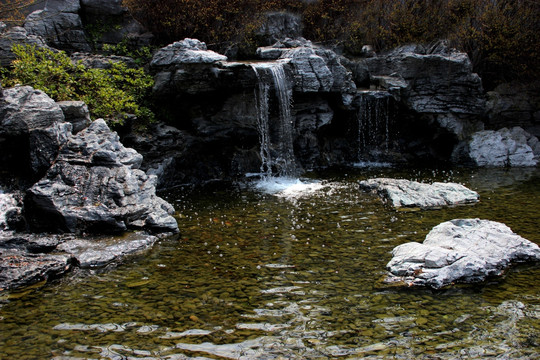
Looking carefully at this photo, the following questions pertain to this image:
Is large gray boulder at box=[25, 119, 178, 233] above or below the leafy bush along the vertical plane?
below

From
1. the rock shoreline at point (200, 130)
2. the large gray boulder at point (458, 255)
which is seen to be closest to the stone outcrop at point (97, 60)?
the rock shoreline at point (200, 130)

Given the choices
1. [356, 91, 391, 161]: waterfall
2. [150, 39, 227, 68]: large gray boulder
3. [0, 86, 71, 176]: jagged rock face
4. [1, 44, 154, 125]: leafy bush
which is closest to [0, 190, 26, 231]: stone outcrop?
[0, 86, 71, 176]: jagged rock face

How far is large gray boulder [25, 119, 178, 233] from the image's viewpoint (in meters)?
10.2

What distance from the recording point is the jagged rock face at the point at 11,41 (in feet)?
48.8

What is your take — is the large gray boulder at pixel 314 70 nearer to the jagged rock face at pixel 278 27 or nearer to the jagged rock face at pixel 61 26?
the jagged rock face at pixel 278 27

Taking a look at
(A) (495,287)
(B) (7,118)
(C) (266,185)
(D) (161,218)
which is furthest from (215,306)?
(C) (266,185)

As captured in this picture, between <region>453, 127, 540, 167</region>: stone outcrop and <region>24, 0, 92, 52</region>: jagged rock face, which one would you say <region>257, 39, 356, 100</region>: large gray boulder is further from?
<region>24, 0, 92, 52</region>: jagged rock face

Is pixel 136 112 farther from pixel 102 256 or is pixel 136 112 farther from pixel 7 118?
pixel 102 256

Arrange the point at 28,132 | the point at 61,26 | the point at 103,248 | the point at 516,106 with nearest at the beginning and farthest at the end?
A: the point at 103,248 < the point at 28,132 < the point at 61,26 < the point at 516,106

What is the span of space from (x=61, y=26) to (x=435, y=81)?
18.1 meters

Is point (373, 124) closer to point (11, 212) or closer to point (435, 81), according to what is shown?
point (435, 81)

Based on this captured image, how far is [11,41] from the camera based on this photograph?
15234 millimetres

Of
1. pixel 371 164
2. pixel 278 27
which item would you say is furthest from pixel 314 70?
pixel 278 27

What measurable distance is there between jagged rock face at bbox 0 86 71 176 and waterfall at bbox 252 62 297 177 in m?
8.06
